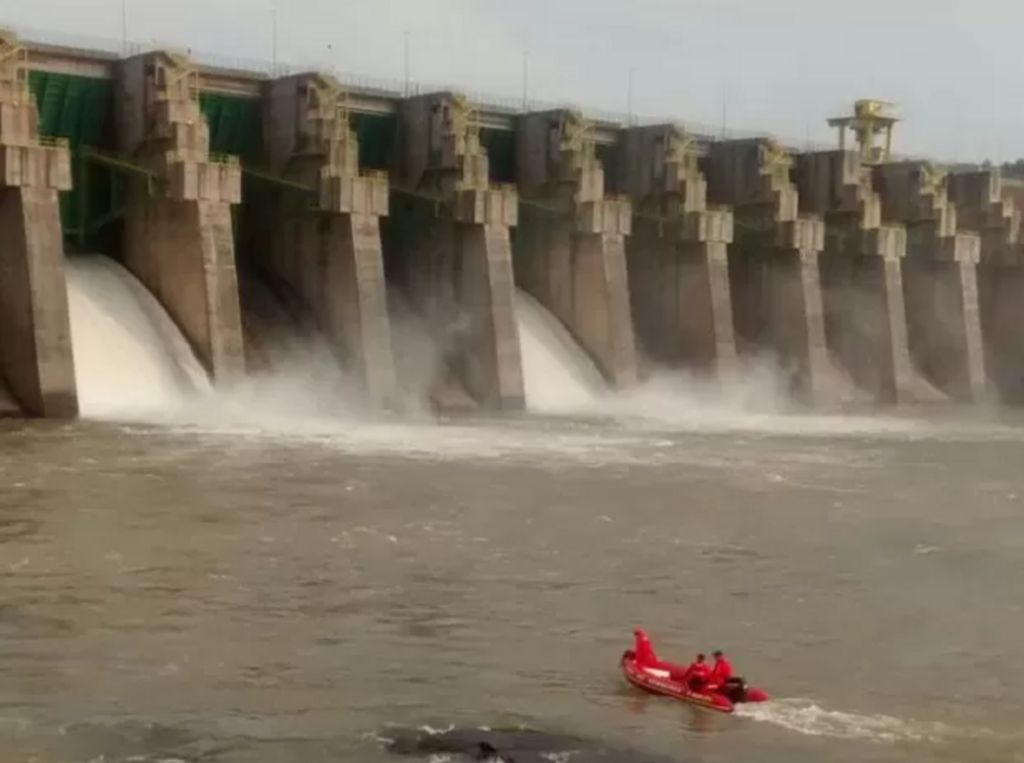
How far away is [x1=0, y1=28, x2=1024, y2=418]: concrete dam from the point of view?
3098 cm

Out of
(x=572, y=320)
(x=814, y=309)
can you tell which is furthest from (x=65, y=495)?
(x=814, y=309)

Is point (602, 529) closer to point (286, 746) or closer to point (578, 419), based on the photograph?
point (286, 746)

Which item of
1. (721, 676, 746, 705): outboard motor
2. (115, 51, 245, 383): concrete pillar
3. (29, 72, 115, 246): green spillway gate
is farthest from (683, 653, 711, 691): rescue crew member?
(29, 72, 115, 246): green spillway gate

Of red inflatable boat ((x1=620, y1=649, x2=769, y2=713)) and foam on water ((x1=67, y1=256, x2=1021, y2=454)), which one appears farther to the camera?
foam on water ((x1=67, y1=256, x2=1021, y2=454))

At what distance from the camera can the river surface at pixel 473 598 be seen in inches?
409

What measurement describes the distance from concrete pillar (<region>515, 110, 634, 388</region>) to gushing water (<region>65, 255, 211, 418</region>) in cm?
1273

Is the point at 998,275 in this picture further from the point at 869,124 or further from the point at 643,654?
the point at 643,654

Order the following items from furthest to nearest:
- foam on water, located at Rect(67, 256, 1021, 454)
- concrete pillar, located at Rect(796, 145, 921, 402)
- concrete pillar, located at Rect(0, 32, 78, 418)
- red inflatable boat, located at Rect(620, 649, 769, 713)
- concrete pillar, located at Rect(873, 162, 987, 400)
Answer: concrete pillar, located at Rect(873, 162, 987, 400), concrete pillar, located at Rect(796, 145, 921, 402), foam on water, located at Rect(67, 256, 1021, 454), concrete pillar, located at Rect(0, 32, 78, 418), red inflatable boat, located at Rect(620, 649, 769, 713)

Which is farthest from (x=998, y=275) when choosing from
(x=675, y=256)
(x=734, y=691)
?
(x=734, y=691)

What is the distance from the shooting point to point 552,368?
39.8 metres

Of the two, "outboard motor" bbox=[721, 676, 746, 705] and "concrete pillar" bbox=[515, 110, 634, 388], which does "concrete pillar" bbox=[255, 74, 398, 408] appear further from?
"outboard motor" bbox=[721, 676, 746, 705]

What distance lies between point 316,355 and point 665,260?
13.7 m

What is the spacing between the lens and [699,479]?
78.7 ft

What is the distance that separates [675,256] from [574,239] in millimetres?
4312
